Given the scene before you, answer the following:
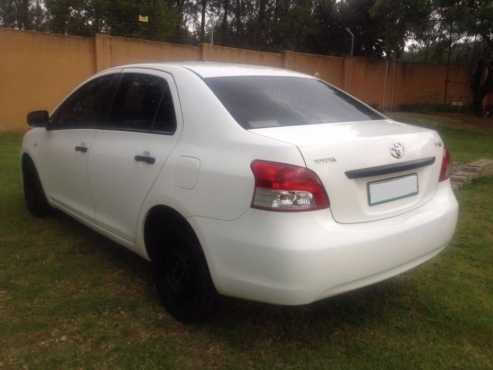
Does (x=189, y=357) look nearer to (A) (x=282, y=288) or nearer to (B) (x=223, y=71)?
(A) (x=282, y=288)

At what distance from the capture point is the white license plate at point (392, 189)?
8.76ft

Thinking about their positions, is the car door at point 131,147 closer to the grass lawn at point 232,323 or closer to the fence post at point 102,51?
the grass lawn at point 232,323

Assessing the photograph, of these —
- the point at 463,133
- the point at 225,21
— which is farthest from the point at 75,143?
the point at 225,21

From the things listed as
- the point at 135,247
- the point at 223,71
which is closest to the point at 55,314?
the point at 135,247

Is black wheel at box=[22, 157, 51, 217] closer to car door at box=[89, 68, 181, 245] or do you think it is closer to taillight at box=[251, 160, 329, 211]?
car door at box=[89, 68, 181, 245]

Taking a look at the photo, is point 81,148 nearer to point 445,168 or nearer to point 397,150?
point 397,150

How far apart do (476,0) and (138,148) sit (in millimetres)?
17052

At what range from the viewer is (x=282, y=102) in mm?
3143

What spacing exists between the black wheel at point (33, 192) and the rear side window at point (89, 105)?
0.78m

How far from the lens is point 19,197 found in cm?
593

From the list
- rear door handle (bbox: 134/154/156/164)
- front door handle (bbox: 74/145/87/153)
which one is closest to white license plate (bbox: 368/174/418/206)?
rear door handle (bbox: 134/154/156/164)

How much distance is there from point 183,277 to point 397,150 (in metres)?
1.43

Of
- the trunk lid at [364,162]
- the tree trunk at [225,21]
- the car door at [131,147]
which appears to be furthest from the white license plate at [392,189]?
the tree trunk at [225,21]

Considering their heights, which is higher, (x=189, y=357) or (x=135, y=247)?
(x=135, y=247)
